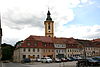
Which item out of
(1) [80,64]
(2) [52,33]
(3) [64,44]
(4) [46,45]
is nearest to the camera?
(1) [80,64]

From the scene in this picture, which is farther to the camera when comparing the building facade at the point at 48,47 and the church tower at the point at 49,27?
the church tower at the point at 49,27

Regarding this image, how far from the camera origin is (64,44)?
303 ft

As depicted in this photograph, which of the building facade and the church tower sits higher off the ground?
the church tower

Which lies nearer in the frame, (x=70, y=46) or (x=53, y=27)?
(x=70, y=46)

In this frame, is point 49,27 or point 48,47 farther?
point 49,27

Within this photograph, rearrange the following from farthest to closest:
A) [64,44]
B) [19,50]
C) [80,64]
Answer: [64,44]
[19,50]
[80,64]

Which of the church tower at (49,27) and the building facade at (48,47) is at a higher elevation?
the church tower at (49,27)

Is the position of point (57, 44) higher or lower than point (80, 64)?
higher

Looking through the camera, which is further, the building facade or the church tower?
the church tower

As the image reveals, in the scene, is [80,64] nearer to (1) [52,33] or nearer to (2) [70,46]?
(2) [70,46]

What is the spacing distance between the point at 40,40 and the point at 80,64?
51.6m

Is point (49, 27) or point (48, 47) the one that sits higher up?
point (49, 27)

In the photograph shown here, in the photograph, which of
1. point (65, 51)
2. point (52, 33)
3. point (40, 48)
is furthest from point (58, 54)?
point (52, 33)

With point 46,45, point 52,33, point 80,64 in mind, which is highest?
point 52,33
